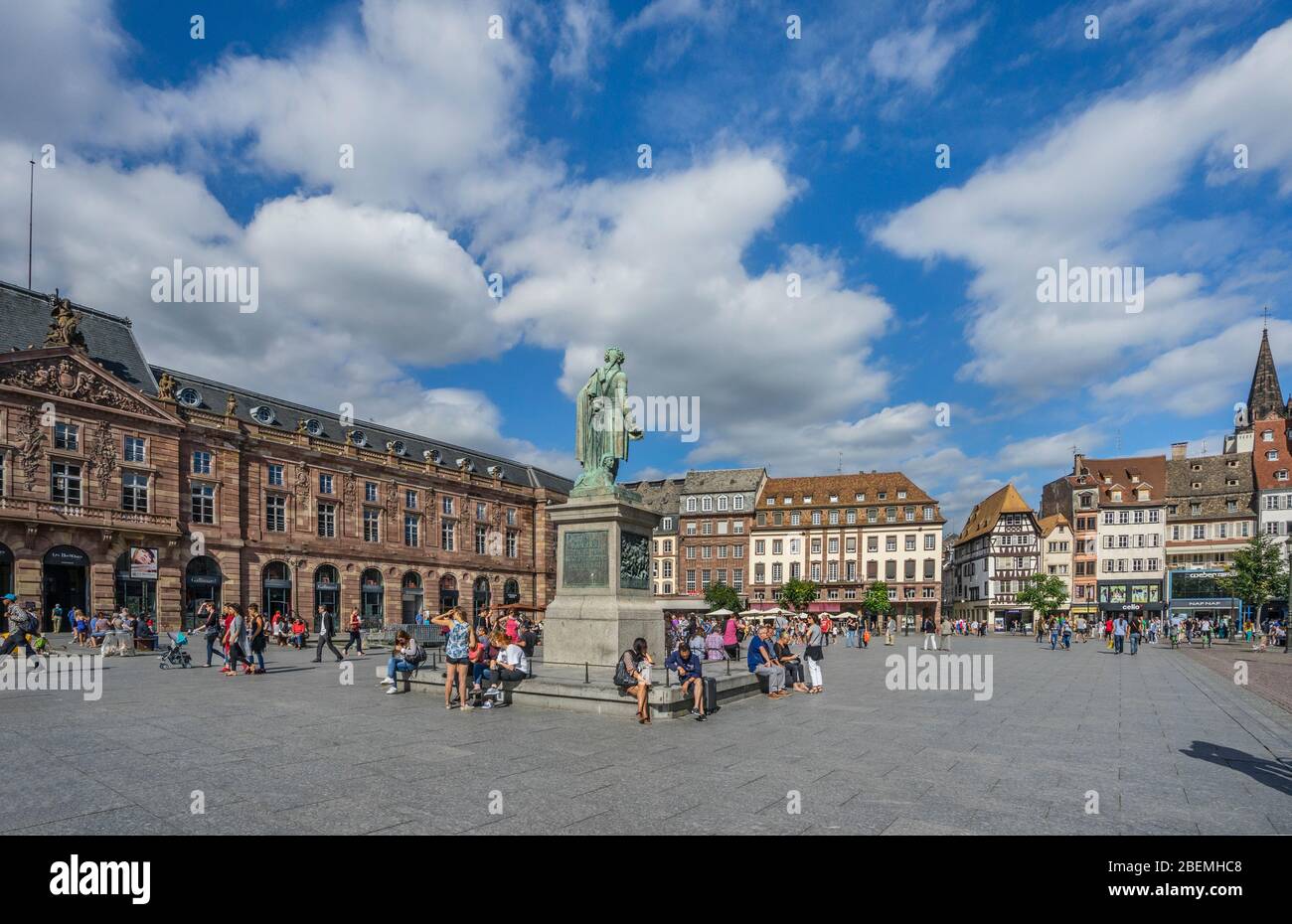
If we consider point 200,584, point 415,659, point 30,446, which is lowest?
point 200,584

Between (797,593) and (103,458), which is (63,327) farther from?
(797,593)

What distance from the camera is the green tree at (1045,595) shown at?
6981 cm

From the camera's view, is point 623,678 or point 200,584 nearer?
point 623,678

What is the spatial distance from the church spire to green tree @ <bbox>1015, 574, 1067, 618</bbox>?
150ft

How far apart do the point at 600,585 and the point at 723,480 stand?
78.6 m

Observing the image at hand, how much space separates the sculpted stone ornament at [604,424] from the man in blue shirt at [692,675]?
4378mm

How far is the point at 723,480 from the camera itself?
305 feet

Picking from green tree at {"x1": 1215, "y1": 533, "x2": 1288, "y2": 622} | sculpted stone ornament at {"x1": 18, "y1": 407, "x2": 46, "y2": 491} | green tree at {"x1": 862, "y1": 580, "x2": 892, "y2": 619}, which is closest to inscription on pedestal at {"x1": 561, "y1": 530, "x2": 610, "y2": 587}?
sculpted stone ornament at {"x1": 18, "y1": 407, "x2": 46, "y2": 491}

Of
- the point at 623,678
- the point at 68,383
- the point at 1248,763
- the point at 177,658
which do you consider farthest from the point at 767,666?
the point at 68,383

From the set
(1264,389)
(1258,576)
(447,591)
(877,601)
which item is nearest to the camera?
(1258,576)

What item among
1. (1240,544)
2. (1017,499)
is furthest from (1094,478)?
(1240,544)

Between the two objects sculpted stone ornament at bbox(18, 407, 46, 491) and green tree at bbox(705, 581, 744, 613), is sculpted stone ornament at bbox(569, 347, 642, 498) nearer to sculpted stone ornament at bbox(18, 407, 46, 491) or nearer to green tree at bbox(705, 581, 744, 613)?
sculpted stone ornament at bbox(18, 407, 46, 491)

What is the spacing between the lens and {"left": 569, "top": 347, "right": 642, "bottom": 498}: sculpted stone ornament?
1614 cm
